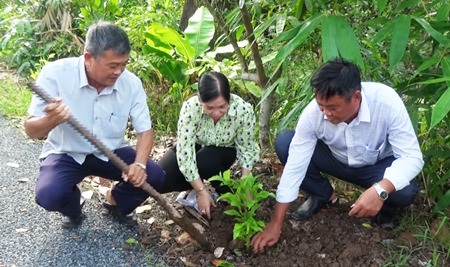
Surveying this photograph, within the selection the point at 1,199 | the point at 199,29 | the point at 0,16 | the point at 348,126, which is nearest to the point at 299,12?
the point at 348,126

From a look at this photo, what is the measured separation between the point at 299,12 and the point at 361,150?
0.82 metres

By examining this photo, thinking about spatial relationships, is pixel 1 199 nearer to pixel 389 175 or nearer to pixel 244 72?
pixel 244 72

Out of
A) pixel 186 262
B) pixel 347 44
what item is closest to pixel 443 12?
pixel 347 44

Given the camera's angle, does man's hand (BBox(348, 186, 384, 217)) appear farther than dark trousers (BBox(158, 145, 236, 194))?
No

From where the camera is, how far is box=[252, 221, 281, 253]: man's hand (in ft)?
9.21

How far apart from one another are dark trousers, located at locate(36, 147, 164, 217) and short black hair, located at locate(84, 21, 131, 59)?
0.65m

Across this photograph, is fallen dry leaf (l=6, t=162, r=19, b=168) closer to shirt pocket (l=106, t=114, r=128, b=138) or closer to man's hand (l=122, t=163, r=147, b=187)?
shirt pocket (l=106, t=114, r=128, b=138)

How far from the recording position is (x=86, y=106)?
9.35 ft

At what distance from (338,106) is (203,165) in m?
0.98

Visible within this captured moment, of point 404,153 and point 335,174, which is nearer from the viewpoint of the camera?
point 404,153

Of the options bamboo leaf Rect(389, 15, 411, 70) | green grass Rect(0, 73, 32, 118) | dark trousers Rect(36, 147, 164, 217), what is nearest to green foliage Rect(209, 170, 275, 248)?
dark trousers Rect(36, 147, 164, 217)

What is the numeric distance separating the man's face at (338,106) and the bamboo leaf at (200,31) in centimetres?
175

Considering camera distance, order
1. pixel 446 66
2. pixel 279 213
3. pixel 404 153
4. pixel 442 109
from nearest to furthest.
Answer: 1. pixel 442 109
2. pixel 446 66
3. pixel 404 153
4. pixel 279 213

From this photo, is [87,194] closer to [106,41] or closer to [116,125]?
[116,125]
